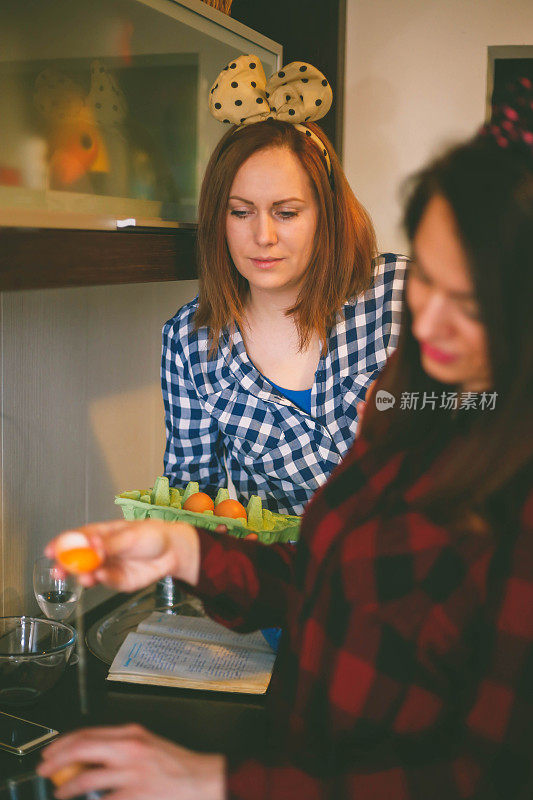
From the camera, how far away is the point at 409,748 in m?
0.69

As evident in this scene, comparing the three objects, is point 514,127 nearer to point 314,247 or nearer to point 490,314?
point 490,314

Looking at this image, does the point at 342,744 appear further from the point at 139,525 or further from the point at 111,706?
the point at 111,706

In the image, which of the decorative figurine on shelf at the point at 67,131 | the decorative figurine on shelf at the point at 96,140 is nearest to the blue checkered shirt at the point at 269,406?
the decorative figurine on shelf at the point at 96,140

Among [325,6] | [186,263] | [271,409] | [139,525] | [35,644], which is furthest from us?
[325,6]

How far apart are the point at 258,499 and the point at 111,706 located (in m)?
0.41

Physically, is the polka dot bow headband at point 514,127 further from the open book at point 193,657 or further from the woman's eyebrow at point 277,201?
the open book at point 193,657

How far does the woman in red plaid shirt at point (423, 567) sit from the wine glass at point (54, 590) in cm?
52

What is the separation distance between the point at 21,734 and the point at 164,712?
0.63ft

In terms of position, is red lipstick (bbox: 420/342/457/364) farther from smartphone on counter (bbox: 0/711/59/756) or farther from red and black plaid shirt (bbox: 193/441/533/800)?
smartphone on counter (bbox: 0/711/59/756)

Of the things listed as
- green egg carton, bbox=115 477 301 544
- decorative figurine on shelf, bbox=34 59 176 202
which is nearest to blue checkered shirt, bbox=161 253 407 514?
green egg carton, bbox=115 477 301 544

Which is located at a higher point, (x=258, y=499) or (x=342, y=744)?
(x=258, y=499)

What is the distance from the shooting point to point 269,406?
4.72 ft

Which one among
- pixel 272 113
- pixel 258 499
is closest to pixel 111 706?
pixel 258 499

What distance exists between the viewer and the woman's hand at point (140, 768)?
64 centimetres
